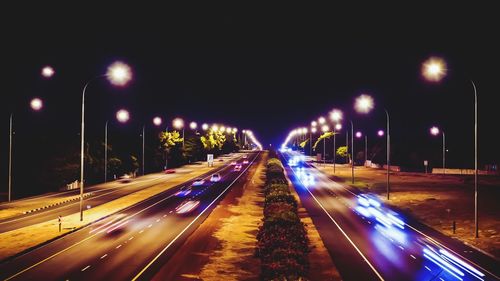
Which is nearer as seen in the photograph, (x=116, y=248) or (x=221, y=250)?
(x=221, y=250)

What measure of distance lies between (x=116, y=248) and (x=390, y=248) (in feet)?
50.8

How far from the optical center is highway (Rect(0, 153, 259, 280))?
66.8 ft

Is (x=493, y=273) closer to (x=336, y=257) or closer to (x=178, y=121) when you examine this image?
(x=336, y=257)

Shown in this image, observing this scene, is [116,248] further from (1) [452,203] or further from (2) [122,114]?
(2) [122,114]

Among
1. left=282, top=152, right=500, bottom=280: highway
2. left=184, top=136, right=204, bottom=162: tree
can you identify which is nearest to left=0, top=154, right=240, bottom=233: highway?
left=282, top=152, right=500, bottom=280: highway

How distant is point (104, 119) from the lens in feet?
257

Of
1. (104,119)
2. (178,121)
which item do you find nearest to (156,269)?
(104,119)

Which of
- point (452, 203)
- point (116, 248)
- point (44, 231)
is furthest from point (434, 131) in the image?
point (116, 248)

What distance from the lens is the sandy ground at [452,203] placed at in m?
29.4

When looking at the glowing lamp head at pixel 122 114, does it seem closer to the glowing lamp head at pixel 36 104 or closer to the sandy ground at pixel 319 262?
the glowing lamp head at pixel 36 104

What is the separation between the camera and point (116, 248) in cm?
2531

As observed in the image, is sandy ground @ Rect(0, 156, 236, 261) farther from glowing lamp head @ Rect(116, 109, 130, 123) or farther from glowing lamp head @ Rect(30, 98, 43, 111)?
glowing lamp head @ Rect(116, 109, 130, 123)

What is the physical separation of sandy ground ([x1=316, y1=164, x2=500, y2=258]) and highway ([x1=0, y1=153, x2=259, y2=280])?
18.1 meters

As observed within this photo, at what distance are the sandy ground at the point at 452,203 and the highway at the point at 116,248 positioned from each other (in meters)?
18.1
